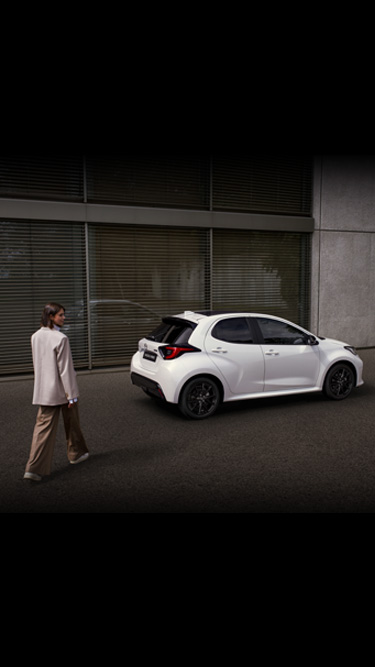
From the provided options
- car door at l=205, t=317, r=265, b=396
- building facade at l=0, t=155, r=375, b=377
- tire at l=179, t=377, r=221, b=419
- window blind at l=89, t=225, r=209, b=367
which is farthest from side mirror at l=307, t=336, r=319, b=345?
window blind at l=89, t=225, r=209, b=367

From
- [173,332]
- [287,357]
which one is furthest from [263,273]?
[173,332]

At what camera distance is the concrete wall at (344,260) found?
13.3m

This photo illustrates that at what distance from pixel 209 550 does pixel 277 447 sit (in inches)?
103

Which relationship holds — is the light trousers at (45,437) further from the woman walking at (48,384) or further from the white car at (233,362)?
the white car at (233,362)

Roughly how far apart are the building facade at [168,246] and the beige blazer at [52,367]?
5796 mm

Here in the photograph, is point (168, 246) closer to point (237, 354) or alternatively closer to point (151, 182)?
point (151, 182)

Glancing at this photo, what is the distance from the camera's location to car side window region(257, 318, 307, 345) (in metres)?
7.41

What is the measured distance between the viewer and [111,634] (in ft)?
7.61

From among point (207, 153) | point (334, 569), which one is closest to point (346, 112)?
point (207, 153)

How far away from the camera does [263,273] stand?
12656 mm

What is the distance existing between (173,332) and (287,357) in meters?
1.82

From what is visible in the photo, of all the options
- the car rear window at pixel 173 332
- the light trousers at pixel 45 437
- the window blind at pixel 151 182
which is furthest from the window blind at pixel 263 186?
the light trousers at pixel 45 437

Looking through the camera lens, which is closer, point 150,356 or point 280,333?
point 150,356

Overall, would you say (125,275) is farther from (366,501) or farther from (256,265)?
(366,501)
